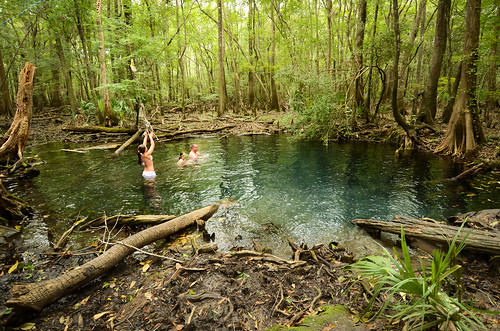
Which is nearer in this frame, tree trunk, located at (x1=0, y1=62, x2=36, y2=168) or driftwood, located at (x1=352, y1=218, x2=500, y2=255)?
driftwood, located at (x1=352, y1=218, x2=500, y2=255)

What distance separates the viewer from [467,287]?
3.23 m

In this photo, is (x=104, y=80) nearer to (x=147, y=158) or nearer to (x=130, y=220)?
(x=147, y=158)

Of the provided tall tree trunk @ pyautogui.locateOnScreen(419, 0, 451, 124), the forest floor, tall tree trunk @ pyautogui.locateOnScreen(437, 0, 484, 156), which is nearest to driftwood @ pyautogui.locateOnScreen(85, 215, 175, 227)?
the forest floor

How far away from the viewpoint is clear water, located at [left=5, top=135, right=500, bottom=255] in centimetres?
618

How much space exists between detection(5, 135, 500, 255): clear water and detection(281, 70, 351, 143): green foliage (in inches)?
87.0

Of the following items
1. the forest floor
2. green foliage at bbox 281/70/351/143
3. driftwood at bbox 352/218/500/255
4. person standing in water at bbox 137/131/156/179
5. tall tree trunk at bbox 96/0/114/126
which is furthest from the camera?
tall tree trunk at bbox 96/0/114/126

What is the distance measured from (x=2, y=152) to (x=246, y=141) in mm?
12457

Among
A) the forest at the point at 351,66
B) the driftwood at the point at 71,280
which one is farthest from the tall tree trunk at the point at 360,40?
the driftwood at the point at 71,280

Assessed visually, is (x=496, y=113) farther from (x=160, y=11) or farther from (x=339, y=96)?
(x=160, y=11)

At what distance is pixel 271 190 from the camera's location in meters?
8.49

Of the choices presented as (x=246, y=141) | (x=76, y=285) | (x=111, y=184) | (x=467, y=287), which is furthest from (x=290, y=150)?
(x=76, y=285)

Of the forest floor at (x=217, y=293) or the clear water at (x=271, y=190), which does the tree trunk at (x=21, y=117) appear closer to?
the clear water at (x=271, y=190)

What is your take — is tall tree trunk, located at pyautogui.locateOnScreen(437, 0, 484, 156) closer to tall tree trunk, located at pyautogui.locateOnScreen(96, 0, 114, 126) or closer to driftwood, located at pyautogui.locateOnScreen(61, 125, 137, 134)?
driftwood, located at pyautogui.locateOnScreen(61, 125, 137, 134)

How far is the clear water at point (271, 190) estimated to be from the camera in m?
6.18
